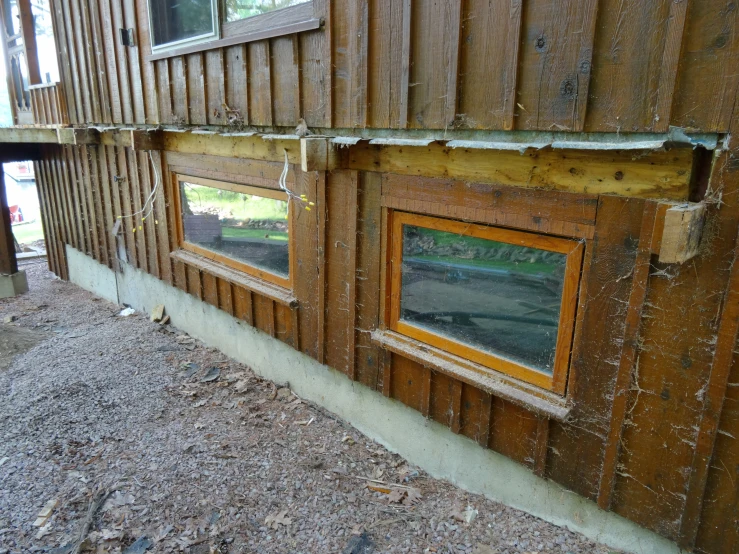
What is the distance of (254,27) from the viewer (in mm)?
4469

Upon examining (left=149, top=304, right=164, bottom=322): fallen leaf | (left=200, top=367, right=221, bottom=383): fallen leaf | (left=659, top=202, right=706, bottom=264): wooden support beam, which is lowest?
(left=200, top=367, right=221, bottom=383): fallen leaf

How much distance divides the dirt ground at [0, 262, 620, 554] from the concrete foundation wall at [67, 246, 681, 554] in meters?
0.10

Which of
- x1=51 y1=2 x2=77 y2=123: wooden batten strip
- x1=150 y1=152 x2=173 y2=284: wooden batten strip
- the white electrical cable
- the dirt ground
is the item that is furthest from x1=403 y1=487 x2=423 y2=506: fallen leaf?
x1=51 y1=2 x2=77 y2=123: wooden batten strip

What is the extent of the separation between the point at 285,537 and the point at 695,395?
8.86ft

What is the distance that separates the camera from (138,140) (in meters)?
5.71

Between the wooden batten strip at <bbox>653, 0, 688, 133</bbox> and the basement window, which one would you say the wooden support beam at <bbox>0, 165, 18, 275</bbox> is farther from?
the wooden batten strip at <bbox>653, 0, 688, 133</bbox>

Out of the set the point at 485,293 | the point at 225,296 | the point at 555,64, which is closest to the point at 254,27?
the point at 225,296

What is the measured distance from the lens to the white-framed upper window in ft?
16.2

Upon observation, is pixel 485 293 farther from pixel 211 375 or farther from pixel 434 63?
pixel 211 375

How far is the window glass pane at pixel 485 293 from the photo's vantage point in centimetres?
295

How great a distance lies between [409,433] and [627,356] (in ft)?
6.56

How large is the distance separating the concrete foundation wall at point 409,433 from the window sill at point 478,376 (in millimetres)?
598

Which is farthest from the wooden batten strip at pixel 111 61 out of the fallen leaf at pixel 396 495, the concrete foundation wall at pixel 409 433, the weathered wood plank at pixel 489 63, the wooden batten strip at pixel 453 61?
the fallen leaf at pixel 396 495

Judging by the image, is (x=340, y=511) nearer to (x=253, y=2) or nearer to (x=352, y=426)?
(x=352, y=426)
